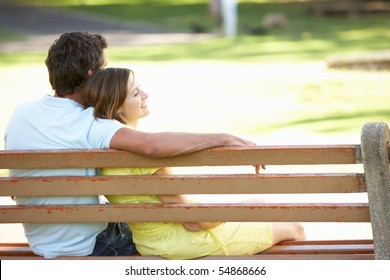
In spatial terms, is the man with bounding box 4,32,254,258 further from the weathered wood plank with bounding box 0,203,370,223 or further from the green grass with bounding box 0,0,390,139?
the green grass with bounding box 0,0,390,139

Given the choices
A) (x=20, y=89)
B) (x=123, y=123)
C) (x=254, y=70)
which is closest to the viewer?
(x=123, y=123)

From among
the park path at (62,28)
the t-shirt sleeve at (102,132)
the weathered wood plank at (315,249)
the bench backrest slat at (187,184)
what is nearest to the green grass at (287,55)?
the park path at (62,28)

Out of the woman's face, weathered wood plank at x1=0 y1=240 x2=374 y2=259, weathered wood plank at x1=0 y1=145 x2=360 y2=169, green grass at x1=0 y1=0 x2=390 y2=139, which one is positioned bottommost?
weathered wood plank at x1=0 y1=240 x2=374 y2=259

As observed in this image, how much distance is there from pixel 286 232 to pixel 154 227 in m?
0.67

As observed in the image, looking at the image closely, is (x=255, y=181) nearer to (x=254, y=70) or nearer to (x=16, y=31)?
(x=254, y=70)

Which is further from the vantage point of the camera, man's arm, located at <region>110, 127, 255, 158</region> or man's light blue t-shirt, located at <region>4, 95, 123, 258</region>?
man's light blue t-shirt, located at <region>4, 95, 123, 258</region>

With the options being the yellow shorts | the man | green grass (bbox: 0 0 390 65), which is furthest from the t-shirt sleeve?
green grass (bbox: 0 0 390 65)

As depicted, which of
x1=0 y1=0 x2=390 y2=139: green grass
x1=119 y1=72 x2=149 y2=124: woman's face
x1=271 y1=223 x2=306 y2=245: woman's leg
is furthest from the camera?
x1=0 y1=0 x2=390 y2=139: green grass

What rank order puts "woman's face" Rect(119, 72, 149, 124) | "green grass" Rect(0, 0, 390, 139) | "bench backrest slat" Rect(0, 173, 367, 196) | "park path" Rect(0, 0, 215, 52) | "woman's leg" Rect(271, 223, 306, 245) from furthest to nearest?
"park path" Rect(0, 0, 215, 52)
"green grass" Rect(0, 0, 390, 139)
"woman's leg" Rect(271, 223, 306, 245)
"woman's face" Rect(119, 72, 149, 124)
"bench backrest slat" Rect(0, 173, 367, 196)

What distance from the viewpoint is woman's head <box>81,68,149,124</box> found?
13.4ft

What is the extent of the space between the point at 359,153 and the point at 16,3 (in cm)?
4176

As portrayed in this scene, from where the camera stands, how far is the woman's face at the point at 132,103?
13.6 feet

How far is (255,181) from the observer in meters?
3.75

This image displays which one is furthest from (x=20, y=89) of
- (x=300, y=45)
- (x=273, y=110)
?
(x=300, y=45)
